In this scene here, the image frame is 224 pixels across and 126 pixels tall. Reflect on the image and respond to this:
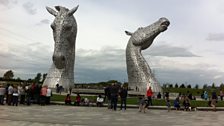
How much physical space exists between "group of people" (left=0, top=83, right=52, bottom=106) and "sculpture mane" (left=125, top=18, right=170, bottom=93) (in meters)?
15.3

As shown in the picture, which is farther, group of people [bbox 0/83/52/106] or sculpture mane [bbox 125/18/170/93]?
sculpture mane [bbox 125/18/170/93]

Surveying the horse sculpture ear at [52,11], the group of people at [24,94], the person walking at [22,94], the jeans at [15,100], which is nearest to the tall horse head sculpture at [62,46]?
the horse sculpture ear at [52,11]

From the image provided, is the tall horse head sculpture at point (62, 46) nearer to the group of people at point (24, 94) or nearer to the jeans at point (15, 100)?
the group of people at point (24, 94)

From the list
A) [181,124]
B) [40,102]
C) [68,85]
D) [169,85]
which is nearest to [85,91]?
[68,85]

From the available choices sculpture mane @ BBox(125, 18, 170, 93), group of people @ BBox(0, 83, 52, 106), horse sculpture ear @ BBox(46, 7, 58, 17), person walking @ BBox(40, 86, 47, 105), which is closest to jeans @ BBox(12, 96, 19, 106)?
group of people @ BBox(0, 83, 52, 106)

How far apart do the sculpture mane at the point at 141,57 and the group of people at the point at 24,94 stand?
15.3 m

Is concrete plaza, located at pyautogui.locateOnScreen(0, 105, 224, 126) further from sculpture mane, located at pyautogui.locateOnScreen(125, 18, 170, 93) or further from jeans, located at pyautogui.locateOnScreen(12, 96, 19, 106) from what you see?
sculpture mane, located at pyautogui.locateOnScreen(125, 18, 170, 93)

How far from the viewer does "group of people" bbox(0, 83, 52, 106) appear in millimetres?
21359

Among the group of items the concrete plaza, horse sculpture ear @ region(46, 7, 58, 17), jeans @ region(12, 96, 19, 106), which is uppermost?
horse sculpture ear @ region(46, 7, 58, 17)

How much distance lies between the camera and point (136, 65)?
120ft

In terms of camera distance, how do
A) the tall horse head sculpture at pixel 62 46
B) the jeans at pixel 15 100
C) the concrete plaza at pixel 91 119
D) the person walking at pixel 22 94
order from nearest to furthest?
the concrete plaza at pixel 91 119 < the jeans at pixel 15 100 < the person walking at pixel 22 94 < the tall horse head sculpture at pixel 62 46

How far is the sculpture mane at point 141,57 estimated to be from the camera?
36469mm

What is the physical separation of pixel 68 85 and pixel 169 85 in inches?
1434

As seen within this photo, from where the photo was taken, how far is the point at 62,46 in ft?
123
